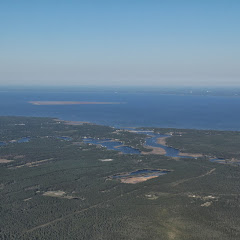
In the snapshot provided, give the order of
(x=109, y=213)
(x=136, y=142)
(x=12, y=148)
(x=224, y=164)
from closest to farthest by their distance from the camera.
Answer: (x=109, y=213), (x=224, y=164), (x=12, y=148), (x=136, y=142)

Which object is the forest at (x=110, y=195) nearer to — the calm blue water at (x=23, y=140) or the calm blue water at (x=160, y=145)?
the calm blue water at (x=160, y=145)

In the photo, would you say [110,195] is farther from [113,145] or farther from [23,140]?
[23,140]

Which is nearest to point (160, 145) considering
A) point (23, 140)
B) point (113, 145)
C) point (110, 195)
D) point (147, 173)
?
point (113, 145)

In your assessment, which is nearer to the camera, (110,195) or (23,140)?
(110,195)

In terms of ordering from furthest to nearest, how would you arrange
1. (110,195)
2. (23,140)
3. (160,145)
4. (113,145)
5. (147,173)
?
(23,140) → (160,145) → (113,145) → (147,173) → (110,195)

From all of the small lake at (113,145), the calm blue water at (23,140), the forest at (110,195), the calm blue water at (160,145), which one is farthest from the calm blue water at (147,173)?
the calm blue water at (23,140)

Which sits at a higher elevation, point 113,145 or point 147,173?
point 113,145

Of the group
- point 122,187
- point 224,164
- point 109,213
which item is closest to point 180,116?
point 224,164

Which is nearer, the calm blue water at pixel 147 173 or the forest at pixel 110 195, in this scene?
the forest at pixel 110 195

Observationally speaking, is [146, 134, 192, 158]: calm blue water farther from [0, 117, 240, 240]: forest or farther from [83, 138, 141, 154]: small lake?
[83, 138, 141, 154]: small lake

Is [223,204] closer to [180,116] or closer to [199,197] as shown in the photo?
[199,197]

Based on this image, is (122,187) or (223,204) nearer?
(223,204)
